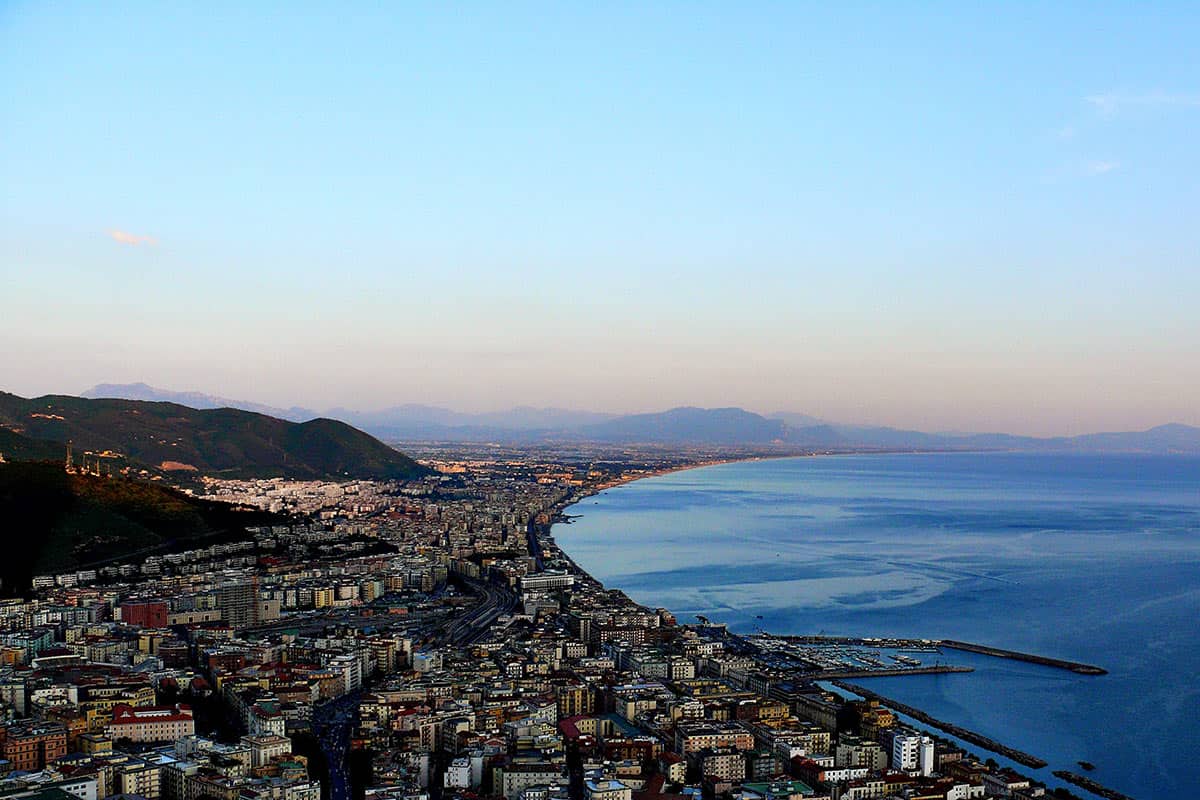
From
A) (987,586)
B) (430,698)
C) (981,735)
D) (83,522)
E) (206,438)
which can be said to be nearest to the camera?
(981,735)

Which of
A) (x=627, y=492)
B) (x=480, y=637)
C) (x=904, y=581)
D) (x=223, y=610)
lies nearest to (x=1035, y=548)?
(x=904, y=581)

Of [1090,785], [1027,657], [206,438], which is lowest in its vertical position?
[1090,785]

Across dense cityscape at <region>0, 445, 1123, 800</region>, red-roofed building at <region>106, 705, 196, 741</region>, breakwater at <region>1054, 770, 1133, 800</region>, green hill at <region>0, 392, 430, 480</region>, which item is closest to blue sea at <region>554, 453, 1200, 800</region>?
breakwater at <region>1054, 770, 1133, 800</region>

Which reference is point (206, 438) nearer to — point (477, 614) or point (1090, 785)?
point (477, 614)

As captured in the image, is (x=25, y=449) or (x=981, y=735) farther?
(x=25, y=449)

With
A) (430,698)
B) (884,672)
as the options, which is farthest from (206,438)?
(884,672)

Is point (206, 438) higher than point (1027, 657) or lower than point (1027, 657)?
higher

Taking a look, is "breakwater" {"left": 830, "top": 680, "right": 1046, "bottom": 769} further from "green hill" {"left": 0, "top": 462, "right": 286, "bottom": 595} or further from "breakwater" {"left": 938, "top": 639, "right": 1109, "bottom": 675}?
"green hill" {"left": 0, "top": 462, "right": 286, "bottom": 595}
